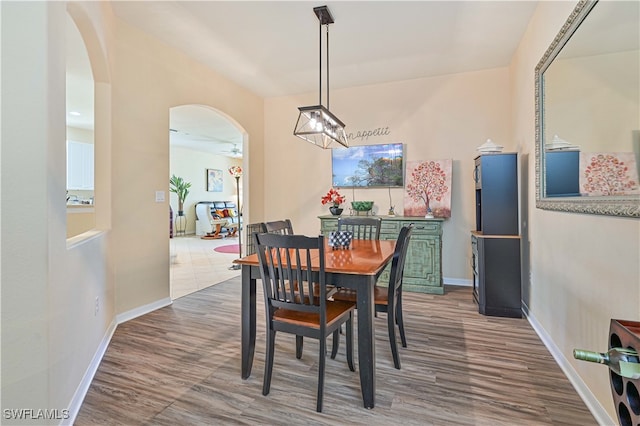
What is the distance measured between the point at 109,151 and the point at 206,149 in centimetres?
780

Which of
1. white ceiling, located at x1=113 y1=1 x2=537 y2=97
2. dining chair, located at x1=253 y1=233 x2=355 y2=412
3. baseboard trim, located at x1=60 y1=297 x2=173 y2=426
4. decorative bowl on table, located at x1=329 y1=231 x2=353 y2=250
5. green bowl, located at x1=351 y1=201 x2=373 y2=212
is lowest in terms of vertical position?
baseboard trim, located at x1=60 y1=297 x2=173 y2=426

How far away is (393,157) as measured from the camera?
15.4ft

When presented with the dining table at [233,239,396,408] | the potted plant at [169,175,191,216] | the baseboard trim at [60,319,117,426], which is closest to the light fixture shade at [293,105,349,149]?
the dining table at [233,239,396,408]

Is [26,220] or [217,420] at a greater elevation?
[26,220]

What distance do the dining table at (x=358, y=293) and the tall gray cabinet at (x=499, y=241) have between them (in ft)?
4.97

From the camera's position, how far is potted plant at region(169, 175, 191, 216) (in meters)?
9.83

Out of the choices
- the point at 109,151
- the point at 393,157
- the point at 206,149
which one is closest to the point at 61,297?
the point at 109,151

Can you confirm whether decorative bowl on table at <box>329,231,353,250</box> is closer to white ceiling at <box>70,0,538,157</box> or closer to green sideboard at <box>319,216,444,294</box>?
green sideboard at <box>319,216,444,294</box>

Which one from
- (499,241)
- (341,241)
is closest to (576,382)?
(499,241)

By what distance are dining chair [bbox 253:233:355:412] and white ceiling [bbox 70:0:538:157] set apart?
7.40 feet

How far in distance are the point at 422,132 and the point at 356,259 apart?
3092 millimetres

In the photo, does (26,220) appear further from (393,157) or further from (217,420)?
(393,157)

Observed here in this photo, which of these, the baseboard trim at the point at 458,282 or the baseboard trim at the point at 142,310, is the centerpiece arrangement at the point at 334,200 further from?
the baseboard trim at the point at 142,310

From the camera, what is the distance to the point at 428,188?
4488mm
